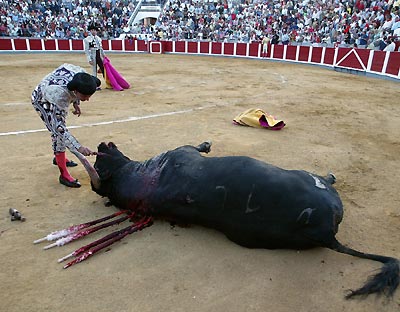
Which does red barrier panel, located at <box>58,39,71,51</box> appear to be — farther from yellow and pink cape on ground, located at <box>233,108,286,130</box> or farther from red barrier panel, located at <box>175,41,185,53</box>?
yellow and pink cape on ground, located at <box>233,108,286,130</box>

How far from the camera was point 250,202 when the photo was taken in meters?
2.29

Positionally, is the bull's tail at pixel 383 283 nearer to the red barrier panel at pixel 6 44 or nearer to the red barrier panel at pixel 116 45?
the red barrier panel at pixel 116 45

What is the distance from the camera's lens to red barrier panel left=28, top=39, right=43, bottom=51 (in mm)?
21170

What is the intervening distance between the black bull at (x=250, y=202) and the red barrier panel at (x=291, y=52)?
51.1 ft

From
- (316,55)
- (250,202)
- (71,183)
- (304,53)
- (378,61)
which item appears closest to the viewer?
(250,202)

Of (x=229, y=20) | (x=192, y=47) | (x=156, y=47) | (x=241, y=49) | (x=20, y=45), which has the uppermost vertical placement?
(x=229, y=20)

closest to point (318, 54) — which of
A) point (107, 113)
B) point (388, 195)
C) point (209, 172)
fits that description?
point (107, 113)

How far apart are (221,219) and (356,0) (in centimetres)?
1863

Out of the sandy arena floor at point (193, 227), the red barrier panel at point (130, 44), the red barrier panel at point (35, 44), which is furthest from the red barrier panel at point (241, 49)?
the sandy arena floor at point (193, 227)

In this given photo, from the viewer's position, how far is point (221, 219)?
7.97 feet

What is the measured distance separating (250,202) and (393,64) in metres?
11.1

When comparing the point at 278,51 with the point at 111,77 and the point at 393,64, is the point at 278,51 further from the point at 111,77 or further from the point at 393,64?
the point at 111,77

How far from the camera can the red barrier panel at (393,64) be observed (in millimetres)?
11234

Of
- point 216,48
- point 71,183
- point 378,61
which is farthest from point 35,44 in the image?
point 71,183
